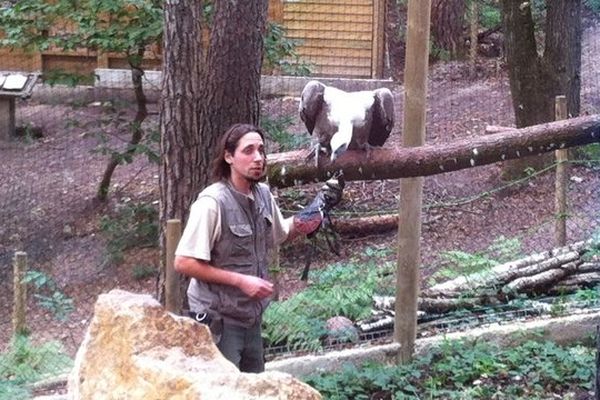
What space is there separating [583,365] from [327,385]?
1434 mm

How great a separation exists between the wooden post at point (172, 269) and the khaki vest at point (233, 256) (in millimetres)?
438

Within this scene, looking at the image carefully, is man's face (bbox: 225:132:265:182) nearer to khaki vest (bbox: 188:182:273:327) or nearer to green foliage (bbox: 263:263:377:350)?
khaki vest (bbox: 188:182:273:327)

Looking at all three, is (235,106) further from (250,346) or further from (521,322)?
(521,322)

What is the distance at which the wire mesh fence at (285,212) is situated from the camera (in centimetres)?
572

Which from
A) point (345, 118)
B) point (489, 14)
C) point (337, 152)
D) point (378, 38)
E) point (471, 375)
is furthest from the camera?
point (489, 14)

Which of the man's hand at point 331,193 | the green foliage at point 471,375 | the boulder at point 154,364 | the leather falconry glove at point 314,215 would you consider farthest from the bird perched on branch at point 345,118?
the boulder at point 154,364

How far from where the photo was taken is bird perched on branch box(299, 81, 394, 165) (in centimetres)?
441

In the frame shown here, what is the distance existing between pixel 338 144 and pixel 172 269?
3.30 feet

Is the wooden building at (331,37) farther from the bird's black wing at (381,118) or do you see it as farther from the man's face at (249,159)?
the man's face at (249,159)

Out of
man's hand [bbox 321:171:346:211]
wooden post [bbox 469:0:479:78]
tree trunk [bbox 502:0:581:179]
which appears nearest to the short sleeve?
man's hand [bbox 321:171:346:211]

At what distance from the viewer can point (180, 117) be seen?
4895mm

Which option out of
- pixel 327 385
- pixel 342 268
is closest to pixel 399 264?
pixel 327 385

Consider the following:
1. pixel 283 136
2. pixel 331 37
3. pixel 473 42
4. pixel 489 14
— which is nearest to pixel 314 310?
pixel 283 136

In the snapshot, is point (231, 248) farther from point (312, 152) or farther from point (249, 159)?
point (312, 152)
